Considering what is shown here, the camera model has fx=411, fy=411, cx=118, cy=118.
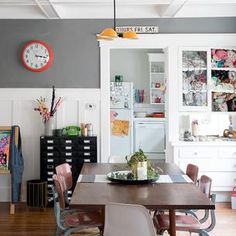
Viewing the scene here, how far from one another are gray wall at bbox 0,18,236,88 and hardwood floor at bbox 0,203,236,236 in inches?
72.1

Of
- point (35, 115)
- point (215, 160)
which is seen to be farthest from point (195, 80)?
point (35, 115)

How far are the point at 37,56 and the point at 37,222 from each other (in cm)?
243

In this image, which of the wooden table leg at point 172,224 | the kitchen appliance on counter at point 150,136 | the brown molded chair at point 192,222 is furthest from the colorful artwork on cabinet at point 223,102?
the wooden table leg at point 172,224

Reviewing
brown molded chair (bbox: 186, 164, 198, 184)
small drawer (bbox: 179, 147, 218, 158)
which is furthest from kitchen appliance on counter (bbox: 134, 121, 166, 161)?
brown molded chair (bbox: 186, 164, 198, 184)

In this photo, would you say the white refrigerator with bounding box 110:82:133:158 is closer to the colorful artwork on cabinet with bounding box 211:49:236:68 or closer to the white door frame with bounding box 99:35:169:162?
the white door frame with bounding box 99:35:169:162

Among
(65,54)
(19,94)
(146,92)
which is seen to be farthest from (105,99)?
(146,92)

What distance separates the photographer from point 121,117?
8.82 meters

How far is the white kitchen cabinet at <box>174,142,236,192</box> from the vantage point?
19.2 feet

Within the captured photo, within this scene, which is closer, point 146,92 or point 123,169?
point 123,169

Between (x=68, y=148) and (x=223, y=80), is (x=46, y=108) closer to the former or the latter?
(x=68, y=148)

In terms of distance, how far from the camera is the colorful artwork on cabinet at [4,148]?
5685 mm

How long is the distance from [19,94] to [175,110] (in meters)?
2.33

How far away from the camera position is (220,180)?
19.3ft

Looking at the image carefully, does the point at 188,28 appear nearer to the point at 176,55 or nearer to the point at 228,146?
the point at 176,55
